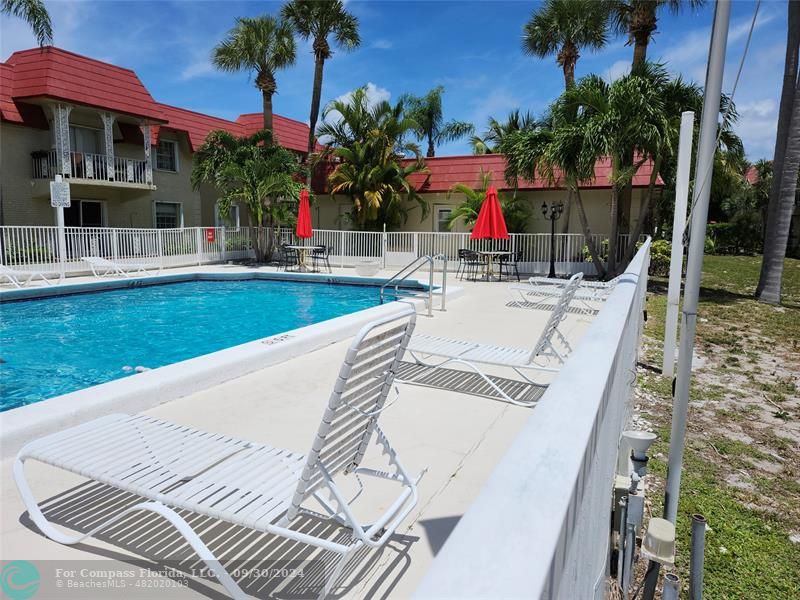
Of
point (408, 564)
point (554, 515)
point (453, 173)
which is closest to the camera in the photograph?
point (554, 515)

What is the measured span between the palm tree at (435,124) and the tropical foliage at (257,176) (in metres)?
18.3

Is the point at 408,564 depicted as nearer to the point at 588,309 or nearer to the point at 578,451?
the point at 578,451

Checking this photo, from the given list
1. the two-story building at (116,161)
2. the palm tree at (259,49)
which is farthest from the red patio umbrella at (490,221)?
the palm tree at (259,49)

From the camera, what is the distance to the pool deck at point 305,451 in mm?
2605

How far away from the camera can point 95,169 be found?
20719mm

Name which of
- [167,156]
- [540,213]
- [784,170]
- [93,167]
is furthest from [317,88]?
[784,170]

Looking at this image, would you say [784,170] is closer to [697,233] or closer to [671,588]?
[697,233]

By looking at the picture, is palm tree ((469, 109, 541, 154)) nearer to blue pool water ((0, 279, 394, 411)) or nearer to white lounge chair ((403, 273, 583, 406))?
blue pool water ((0, 279, 394, 411))

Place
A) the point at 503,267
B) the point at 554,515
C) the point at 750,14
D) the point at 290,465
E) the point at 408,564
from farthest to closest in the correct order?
the point at 503,267 < the point at 750,14 < the point at 290,465 < the point at 408,564 < the point at 554,515

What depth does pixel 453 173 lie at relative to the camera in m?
22.9

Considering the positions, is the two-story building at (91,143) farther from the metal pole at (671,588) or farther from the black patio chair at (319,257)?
the metal pole at (671,588)

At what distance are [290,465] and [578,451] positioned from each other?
2.20m

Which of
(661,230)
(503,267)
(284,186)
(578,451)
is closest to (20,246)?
(284,186)

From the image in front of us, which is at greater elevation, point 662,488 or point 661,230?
point 661,230
